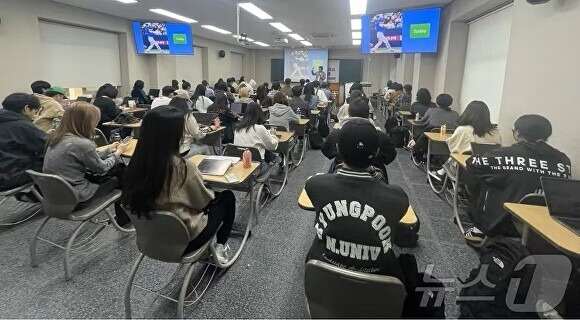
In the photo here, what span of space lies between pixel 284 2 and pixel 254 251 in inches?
206

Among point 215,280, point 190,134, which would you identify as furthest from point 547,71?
point 190,134

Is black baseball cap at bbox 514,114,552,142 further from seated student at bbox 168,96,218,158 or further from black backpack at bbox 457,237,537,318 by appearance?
seated student at bbox 168,96,218,158

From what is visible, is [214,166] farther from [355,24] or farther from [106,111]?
[355,24]

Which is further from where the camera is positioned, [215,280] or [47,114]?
[47,114]

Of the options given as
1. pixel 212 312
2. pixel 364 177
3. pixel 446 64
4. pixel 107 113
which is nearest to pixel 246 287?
pixel 212 312

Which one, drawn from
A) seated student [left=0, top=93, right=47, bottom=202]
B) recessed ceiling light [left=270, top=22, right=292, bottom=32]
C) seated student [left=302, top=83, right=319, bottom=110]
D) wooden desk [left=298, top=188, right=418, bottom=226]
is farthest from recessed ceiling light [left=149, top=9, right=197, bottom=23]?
wooden desk [left=298, top=188, right=418, bottom=226]

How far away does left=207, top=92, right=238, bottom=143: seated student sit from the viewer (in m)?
5.56

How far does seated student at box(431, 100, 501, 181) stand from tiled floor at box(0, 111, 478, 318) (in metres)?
0.76

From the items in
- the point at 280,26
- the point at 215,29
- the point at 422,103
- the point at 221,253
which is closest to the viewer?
the point at 221,253

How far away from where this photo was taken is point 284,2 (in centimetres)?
634

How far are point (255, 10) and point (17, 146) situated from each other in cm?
553

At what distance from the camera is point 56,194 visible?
7.35 ft

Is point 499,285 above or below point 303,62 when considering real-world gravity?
below

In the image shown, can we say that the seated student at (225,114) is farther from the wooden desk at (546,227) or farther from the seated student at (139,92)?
the wooden desk at (546,227)
